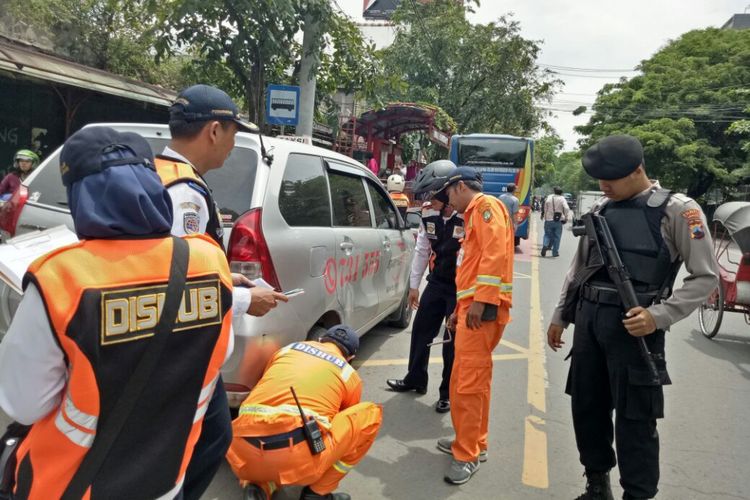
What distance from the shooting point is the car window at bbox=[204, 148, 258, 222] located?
2867 mm

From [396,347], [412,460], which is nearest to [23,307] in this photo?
[412,460]

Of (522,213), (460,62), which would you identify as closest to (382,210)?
(522,213)

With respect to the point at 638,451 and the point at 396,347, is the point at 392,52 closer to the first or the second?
the point at 396,347

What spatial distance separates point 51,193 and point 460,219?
264cm

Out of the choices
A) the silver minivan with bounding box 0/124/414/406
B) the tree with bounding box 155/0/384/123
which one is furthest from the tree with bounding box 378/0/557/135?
the silver minivan with bounding box 0/124/414/406

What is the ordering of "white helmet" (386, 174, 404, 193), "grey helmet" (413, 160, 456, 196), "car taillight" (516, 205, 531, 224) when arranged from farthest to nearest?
"car taillight" (516, 205, 531, 224) → "white helmet" (386, 174, 404, 193) → "grey helmet" (413, 160, 456, 196)

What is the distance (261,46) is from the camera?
700 cm

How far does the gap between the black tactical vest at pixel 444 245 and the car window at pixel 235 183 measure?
1.54 meters

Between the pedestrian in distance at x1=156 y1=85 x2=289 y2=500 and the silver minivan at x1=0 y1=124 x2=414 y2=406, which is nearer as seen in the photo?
the pedestrian in distance at x1=156 y1=85 x2=289 y2=500

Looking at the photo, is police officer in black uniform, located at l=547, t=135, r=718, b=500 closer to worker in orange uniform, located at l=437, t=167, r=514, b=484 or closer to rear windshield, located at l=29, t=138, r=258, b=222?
worker in orange uniform, located at l=437, t=167, r=514, b=484

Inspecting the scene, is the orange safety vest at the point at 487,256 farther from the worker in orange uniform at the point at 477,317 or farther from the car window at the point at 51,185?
the car window at the point at 51,185

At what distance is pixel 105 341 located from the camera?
1.17 meters

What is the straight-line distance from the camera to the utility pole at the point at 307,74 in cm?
720

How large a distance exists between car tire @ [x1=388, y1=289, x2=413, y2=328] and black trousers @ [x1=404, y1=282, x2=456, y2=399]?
1596 millimetres
